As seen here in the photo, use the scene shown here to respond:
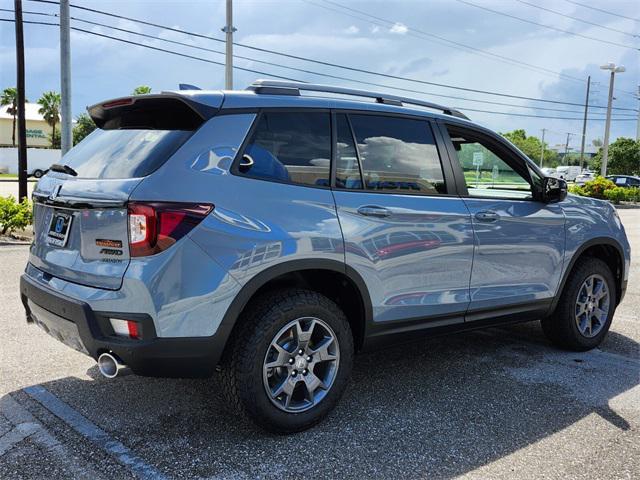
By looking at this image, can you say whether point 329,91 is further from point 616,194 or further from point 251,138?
point 616,194

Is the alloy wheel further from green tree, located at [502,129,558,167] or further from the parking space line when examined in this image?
green tree, located at [502,129,558,167]

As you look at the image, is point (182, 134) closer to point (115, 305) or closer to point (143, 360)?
point (115, 305)

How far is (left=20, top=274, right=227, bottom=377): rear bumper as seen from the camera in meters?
2.90

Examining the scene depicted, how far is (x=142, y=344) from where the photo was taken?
2895mm

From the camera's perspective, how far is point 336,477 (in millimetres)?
2904

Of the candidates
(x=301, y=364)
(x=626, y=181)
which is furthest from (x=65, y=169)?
(x=626, y=181)

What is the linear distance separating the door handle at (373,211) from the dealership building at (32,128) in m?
83.3

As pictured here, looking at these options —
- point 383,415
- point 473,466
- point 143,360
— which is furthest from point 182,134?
point 473,466

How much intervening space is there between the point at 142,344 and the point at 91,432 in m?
0.81

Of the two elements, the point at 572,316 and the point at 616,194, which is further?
the point at 616,194

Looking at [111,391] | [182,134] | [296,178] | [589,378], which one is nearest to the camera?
[182,134]

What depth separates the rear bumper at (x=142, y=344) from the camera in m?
2.90

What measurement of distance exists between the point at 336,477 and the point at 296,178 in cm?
154

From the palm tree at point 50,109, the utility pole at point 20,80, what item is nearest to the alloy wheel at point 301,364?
the utility pole at point 20,80
